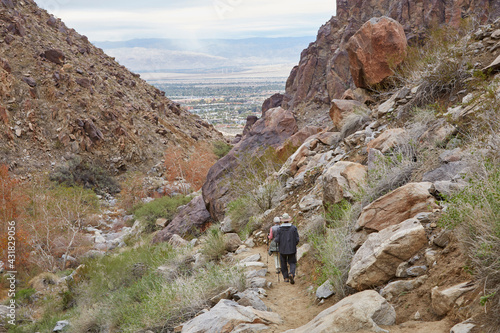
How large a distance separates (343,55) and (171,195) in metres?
17.6

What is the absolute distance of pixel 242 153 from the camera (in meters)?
16.3

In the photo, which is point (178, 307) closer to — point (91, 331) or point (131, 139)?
point (91, 331)

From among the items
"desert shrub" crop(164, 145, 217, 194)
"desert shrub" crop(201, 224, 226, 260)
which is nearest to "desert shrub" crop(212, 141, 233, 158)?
"desert shrub" crop(164, 145, 217, 194)

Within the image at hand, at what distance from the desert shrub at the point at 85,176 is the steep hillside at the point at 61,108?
3.28ft

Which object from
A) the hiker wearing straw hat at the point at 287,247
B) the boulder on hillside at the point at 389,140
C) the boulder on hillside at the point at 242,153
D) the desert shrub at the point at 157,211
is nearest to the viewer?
the hiker wearing straw hat at the point at 287,247

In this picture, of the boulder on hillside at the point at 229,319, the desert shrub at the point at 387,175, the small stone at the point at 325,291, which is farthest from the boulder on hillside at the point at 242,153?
the boulder on hillside at the point at 229,319

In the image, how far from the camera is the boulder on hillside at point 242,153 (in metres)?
15.4

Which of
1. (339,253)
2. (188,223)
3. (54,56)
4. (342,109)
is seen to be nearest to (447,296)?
(339,253)

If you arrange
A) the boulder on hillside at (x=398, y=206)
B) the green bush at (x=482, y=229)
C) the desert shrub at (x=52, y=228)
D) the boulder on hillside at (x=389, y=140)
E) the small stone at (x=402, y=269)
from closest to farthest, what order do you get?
the green bush at (x=482, y=229) → the small stone at (x=402, y=269) → the boulder on hillside at (x=398, y=206) → the boulder on hillside at (x=389, y=140) → the desert shrub at (x=52, y=228)

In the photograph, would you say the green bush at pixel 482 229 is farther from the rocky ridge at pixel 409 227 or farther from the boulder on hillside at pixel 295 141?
the boulder on hillside at pixel 295 141

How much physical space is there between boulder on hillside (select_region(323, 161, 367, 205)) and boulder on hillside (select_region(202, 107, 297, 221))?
7228 millimetres

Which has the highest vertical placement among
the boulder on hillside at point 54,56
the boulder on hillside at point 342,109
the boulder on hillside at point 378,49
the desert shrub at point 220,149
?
the boulder on hillside at point 54,56

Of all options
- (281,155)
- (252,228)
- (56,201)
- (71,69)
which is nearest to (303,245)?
(252,228)

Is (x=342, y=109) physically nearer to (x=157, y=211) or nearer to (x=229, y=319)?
(x=229, y=319)
